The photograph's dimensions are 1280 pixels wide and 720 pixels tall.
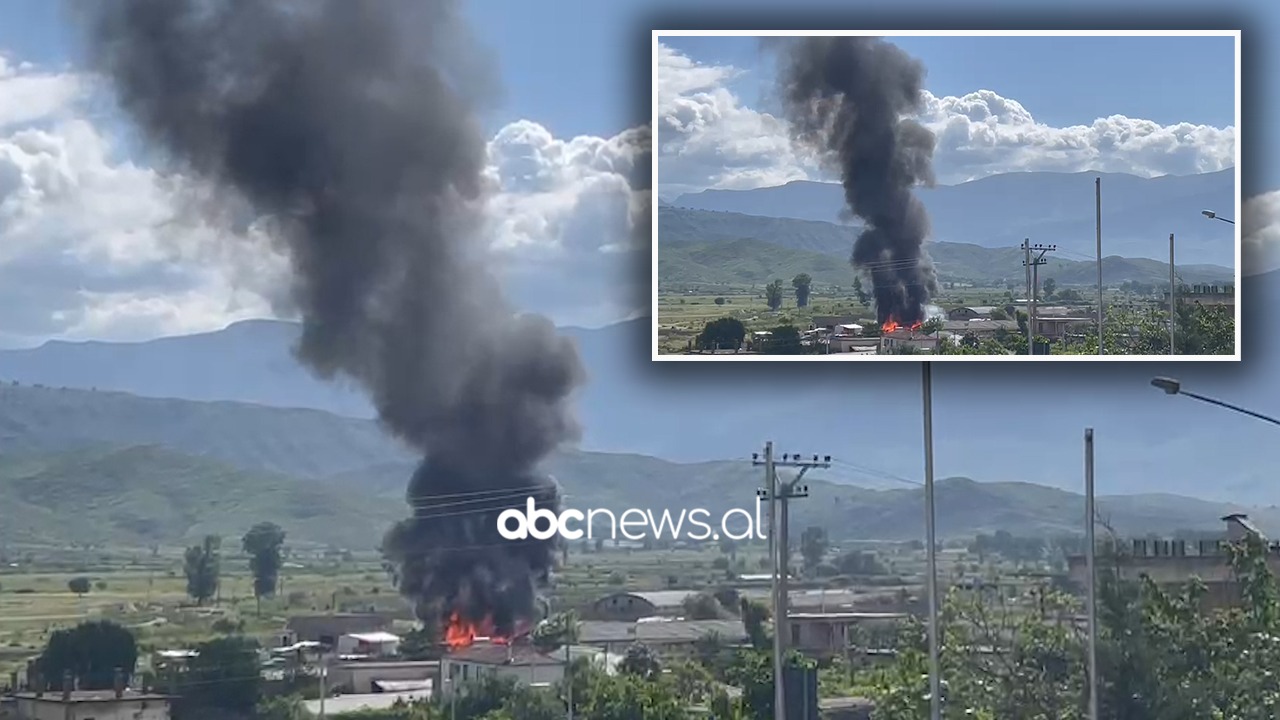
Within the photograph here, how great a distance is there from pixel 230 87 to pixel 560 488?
678 cm

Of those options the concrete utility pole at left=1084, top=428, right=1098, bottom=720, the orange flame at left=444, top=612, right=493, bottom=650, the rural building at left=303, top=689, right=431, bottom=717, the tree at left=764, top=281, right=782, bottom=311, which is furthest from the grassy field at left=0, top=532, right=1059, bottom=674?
the tree at left=764, top=281, right=782, bottom=311

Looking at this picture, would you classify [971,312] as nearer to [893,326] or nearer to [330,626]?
[893,326]

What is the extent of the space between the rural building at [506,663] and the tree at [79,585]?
5530mm

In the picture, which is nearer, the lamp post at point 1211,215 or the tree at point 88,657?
the lamp post at point 1211,215

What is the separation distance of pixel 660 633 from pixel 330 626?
456cm

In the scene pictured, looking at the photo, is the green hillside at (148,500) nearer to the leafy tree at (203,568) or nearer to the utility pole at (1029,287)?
the leafy tree at (203,568)

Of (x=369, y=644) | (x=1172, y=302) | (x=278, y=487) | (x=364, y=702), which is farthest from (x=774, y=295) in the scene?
(x=278, y=487)

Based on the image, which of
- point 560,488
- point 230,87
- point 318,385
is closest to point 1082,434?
point 560,488

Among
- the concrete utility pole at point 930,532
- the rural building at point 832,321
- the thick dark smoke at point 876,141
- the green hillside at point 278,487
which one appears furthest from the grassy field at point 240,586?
the thick dark smoke at point 876,141

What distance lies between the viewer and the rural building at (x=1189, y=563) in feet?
84.5

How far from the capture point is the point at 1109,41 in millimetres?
21906

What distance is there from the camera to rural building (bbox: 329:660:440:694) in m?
26.0

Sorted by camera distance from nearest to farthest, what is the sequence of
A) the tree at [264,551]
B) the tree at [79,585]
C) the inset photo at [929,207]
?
the inset photo at [929,207]
the tree at [79,585]
the tree at [264,551]

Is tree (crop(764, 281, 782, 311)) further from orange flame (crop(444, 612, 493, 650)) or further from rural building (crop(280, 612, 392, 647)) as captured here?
rural building (crop(280, 612, 392, 647))
